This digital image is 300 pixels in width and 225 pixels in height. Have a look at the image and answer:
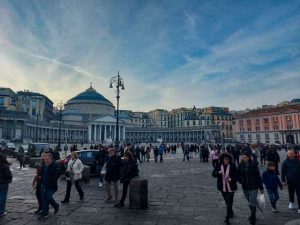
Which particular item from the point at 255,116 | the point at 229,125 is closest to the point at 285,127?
the point at 255,116

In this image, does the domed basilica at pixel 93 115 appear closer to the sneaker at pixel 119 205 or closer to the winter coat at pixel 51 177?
the sneaker at pixel 119 205

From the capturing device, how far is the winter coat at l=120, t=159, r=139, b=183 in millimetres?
8133

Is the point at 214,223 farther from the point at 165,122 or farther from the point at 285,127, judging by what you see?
the point at 165,122

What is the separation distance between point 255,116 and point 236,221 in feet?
279

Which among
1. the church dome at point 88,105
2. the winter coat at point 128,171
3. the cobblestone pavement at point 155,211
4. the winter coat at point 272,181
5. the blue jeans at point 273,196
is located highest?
the church dome at point 88,105

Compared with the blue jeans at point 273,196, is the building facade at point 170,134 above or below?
above

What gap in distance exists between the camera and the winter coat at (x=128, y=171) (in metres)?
8.13

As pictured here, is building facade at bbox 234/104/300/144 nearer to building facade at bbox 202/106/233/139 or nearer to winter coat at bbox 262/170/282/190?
building facade at bbox 202/106/233/139

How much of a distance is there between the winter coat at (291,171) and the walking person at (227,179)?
2.25 m

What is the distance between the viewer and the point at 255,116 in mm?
85062

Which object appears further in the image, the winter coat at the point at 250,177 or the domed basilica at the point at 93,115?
the domed basilica at the point at 93,115

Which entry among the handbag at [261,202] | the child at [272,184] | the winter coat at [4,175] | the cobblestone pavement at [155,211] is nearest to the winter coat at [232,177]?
the handbag at [261,202]

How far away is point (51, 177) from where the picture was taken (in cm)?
703

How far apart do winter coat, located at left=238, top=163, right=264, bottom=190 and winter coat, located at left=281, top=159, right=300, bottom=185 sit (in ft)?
6.07
